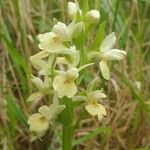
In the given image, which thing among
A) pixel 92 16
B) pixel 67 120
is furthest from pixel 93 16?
pixel 67 120

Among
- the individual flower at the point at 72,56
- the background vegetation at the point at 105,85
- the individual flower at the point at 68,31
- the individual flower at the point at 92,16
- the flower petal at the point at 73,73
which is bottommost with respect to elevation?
the background vegetation at the point at 105,85

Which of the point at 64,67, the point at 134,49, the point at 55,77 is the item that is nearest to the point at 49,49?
the point at 55,77

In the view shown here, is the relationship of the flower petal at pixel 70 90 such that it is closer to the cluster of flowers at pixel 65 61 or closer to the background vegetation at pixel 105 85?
the cluster of flowers at pixel 65 61

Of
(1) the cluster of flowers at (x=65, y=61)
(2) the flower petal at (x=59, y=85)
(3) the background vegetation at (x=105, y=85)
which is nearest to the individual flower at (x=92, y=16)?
(1) the cluster of flowers at (x=65, y=61)

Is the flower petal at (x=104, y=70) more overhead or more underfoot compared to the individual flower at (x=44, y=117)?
more overhead

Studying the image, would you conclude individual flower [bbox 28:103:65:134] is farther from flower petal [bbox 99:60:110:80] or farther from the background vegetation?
the background vegetation

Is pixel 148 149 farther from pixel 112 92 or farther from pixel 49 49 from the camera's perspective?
A: pixel 49 49

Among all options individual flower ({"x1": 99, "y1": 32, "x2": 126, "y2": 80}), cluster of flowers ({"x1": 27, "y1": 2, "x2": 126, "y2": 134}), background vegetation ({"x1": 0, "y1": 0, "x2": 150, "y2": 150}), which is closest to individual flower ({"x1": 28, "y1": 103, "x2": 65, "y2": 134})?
cluster of flowers ({"x1": 27, "y1": 2, "x2": 126, "y2": 134})
